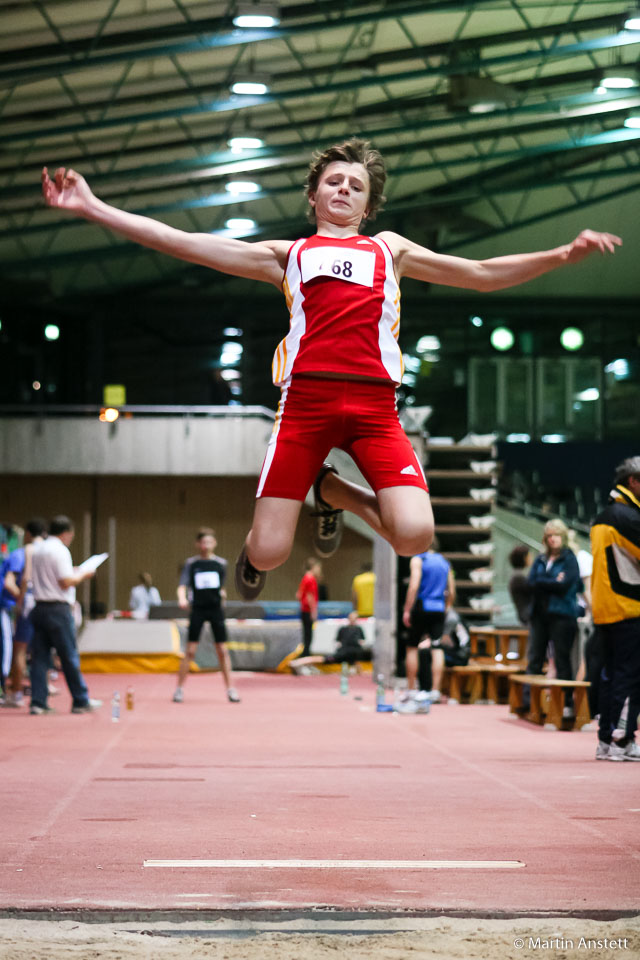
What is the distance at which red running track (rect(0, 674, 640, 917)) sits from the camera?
5031mm

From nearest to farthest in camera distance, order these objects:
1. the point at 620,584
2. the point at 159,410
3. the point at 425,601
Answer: the point at 620,584 → the point at 425,601 → the point at 159,410

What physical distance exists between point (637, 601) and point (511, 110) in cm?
1635

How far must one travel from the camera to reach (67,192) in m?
5.07

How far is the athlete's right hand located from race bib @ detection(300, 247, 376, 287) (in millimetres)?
924

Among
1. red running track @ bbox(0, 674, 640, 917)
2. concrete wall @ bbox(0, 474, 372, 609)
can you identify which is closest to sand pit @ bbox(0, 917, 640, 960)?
red running track @ bbox(0, 674, 640, 917)

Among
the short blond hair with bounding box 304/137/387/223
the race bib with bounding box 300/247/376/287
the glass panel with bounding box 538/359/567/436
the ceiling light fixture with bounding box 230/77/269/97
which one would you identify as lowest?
the race bib with bounding box 300/247/376/287

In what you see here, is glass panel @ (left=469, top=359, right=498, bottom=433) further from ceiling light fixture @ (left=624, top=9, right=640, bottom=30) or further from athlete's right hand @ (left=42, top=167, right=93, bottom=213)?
athlete's right hand @ (left=42, top=167, right=93, bottom=213)

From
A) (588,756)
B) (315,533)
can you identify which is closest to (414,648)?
(588,756)

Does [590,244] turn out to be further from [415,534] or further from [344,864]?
[344,864]

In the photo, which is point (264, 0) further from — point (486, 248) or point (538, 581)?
point (486, 248)

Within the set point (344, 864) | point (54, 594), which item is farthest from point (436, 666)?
point (344, 864)

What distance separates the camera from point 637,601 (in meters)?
9.26

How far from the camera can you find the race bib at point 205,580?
14.5 m

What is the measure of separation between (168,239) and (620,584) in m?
5.37
